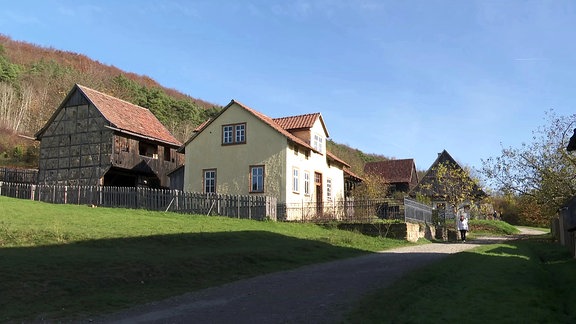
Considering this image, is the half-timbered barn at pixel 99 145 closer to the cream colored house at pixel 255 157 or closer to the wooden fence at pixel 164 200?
the cream colored house at pixel 255 157

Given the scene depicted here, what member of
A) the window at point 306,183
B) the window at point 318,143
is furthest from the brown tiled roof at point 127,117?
the window at point 306,183

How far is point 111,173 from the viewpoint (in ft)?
138

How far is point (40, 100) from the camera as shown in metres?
67.7

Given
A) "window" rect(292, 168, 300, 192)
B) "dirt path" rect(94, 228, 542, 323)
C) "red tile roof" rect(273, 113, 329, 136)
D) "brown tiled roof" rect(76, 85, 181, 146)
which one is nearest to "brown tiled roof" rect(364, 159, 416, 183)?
"brown tiled roof" rect(76, 85, 181, 146)

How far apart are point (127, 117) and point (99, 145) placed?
4.04 metres

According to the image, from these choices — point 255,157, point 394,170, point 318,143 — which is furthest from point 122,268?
point 394,170

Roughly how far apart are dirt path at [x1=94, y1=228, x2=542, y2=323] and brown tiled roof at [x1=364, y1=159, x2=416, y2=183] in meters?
58.7

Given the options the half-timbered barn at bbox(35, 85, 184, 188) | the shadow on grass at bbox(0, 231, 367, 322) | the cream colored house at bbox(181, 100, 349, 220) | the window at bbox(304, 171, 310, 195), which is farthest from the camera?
the half-timbered barn at bbox(35, 85, 184, 188)

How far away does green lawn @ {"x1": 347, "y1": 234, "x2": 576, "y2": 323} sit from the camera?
7542 millimetres

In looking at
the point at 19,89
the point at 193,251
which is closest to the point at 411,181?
the point at 19,89

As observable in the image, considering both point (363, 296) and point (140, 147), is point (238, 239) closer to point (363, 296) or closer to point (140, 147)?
point (363, 296)

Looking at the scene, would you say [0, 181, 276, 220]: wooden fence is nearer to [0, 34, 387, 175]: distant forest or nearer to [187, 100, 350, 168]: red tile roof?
[187, 100, 350, 168]: red tile roof

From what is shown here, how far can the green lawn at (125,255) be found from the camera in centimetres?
987

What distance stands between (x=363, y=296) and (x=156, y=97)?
76234mm
